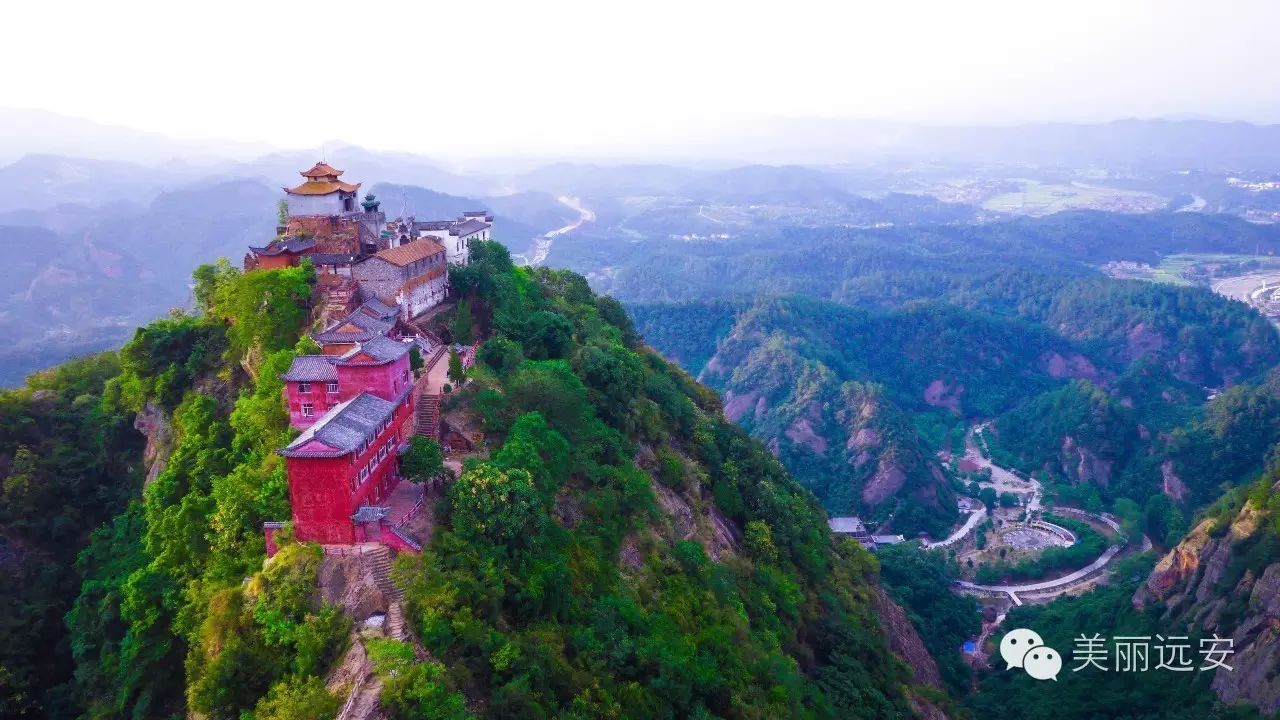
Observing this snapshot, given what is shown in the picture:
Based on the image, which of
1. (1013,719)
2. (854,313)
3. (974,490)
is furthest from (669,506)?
(854,313)

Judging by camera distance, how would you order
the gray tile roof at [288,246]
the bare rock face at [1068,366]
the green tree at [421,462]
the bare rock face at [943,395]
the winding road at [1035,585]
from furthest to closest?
1. the bare rock face at [1068,366]
2. the bare rock face at [943,395]
3. the winding road at [1035,585]
4. the gray tile roof at [288,246]
5. the green tree at [421,462]

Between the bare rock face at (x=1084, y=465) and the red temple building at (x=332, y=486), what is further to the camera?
the bare rock face at (x=1084, y=465)

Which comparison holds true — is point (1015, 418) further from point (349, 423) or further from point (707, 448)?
point (349, 423)

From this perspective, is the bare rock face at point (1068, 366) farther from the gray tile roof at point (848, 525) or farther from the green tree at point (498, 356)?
the green tree at point (498, 356)

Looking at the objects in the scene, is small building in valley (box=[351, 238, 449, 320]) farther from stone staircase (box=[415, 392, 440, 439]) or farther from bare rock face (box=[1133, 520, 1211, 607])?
bare rock face (box=[1133, 520, 1211, 607])

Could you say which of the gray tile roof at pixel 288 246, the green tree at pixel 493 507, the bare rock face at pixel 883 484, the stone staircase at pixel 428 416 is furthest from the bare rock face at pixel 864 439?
the green tree at pixel 493 507

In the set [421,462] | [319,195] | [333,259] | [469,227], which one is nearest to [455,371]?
[421,462]

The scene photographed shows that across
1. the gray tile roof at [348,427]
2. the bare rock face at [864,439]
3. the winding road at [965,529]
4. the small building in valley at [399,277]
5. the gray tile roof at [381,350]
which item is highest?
the small building in valley at [399,277]
